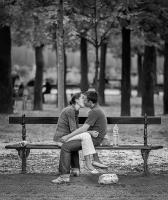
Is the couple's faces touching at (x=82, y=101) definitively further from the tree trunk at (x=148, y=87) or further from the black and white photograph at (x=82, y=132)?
the tree trunk at (x=148, y=87)

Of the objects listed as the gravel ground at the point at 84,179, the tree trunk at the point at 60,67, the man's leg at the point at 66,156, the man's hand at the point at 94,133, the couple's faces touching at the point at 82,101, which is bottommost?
the gravel ground at the point at 84,179

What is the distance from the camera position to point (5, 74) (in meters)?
25.0

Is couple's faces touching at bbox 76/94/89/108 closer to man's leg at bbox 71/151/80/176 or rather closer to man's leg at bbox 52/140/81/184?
man's leg at bbox 52/140/81/184

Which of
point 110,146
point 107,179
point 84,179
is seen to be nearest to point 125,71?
point 110,146

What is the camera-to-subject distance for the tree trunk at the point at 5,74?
24828 mm

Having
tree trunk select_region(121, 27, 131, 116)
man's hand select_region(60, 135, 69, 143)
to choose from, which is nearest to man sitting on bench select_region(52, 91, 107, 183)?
man's hand select_region(60, 135, 69, 143)

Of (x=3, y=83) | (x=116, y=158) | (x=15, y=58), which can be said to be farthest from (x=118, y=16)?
(x=15, y=58)

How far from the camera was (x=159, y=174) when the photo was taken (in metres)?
10.9

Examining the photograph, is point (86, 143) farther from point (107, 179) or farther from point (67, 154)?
point (107, 179)

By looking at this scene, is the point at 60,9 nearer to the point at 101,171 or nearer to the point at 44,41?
the point at 101,171

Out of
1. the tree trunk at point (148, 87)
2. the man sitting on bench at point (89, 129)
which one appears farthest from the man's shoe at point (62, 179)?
the tree trunk at point (148, 87)

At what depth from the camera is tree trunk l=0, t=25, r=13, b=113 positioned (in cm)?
2483

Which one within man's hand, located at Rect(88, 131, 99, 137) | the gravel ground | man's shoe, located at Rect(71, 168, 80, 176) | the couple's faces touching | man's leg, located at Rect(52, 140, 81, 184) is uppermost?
the couple's faces touching

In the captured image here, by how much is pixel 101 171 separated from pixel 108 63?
6094cm
